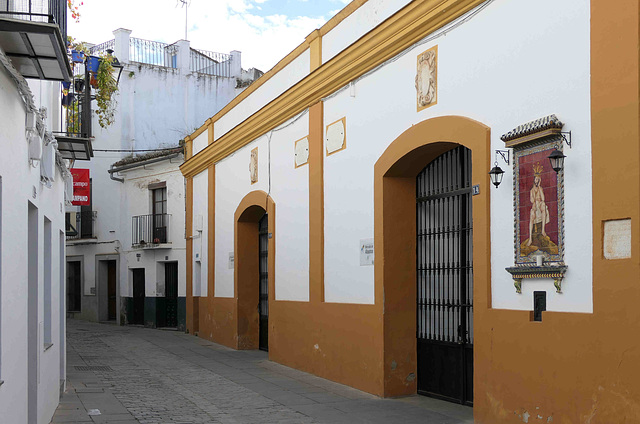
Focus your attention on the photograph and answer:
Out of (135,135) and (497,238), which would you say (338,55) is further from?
(135,135)

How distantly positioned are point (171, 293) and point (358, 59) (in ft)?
46.6

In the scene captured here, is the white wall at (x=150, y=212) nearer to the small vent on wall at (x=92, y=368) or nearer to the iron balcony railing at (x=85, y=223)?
the iron balcony railing at (x=85, y=223)

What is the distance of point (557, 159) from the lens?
5.97 meters

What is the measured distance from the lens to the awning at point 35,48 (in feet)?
15.4

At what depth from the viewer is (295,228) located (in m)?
12.3

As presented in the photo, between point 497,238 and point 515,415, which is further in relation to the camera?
point 497,238

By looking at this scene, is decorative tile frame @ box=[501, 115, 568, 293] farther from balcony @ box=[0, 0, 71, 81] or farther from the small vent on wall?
the small vent on wall

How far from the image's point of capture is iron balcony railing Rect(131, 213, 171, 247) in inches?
881

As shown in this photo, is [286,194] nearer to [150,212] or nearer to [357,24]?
[357,24]

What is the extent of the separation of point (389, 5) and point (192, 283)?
39.0ft

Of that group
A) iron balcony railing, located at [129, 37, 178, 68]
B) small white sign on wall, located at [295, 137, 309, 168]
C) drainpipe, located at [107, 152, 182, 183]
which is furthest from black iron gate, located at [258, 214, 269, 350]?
iron balcony railing, located at [129, 37, 178, 68]

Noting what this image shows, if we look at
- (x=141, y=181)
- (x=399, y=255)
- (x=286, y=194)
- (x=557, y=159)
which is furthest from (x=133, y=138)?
(x=557, y=159)

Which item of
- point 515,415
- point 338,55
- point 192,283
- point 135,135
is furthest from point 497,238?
point 135,135

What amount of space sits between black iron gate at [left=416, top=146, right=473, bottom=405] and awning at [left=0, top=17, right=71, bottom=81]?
4835mm
